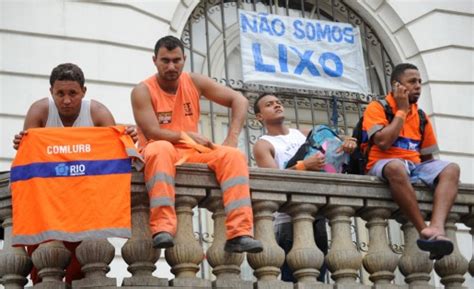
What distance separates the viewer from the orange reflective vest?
20.1 feet

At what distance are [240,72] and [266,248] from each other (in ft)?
18.5

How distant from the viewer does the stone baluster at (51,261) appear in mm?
6219

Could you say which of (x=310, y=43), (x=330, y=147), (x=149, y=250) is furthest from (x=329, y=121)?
(x=149, y=250)

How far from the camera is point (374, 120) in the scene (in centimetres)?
736

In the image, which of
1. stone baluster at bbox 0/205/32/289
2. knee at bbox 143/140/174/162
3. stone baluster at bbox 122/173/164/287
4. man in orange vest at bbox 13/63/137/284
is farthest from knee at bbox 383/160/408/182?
stone baluster at bbox 0/205/32/289

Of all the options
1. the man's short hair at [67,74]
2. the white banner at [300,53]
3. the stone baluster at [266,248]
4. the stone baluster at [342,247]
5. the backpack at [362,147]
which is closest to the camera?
the stone baluster at [266,248]

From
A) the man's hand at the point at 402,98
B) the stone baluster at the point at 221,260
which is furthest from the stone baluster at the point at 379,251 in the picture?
the stone baluster at the point at 221,260

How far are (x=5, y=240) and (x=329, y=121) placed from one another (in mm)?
6303

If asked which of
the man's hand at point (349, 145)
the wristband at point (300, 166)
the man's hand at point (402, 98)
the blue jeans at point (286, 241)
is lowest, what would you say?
the blue jeans at point (286, 241)

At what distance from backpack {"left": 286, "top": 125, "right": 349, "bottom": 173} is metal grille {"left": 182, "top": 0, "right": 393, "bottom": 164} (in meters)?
3.76

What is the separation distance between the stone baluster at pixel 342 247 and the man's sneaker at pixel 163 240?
1.37 m

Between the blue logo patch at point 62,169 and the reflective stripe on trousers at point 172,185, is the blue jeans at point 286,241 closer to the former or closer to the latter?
the reflective stripe on trousers at point 172,185

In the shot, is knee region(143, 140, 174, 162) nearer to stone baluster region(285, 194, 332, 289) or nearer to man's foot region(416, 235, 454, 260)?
stone baluster region(285, 194, 332, 289)

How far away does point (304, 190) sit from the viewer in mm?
6918
